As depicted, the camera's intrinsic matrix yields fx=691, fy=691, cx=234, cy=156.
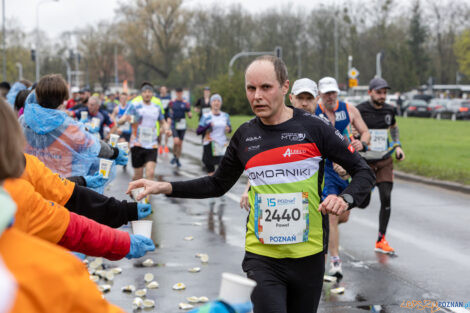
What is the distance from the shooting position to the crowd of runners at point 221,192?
168 cm

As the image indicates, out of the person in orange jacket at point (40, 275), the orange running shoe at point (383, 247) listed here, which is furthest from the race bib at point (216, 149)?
the person in orange jacket at point (40, 275)

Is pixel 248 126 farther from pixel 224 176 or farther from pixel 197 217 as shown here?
pixel 197 217

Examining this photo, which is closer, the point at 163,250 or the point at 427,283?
the point at 427,283

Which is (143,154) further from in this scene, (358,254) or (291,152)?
(291,152)

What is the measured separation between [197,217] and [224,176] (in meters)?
6.76

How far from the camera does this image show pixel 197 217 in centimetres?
1088

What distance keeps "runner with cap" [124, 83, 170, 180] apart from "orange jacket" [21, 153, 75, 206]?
8.53m

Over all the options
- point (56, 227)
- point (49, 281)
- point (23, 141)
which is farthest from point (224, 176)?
point (49, 281)

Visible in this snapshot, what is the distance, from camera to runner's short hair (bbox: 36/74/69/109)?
5711mm

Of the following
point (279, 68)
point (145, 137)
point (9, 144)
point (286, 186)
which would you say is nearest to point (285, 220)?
point (286, 186)

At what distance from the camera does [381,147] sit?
27.8ft

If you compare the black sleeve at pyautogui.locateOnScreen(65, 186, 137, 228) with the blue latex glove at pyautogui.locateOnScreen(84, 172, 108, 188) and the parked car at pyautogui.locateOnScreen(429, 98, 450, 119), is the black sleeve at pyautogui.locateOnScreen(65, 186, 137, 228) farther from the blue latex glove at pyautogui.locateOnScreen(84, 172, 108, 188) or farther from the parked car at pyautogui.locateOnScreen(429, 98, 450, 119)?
the parked car at pyautogui.locateOnScreen(429, 98, 450, 119)

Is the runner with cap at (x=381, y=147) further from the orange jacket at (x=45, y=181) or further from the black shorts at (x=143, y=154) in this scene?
the orange jacket at (x=45, y=181)

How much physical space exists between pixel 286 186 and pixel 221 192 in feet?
1.59
